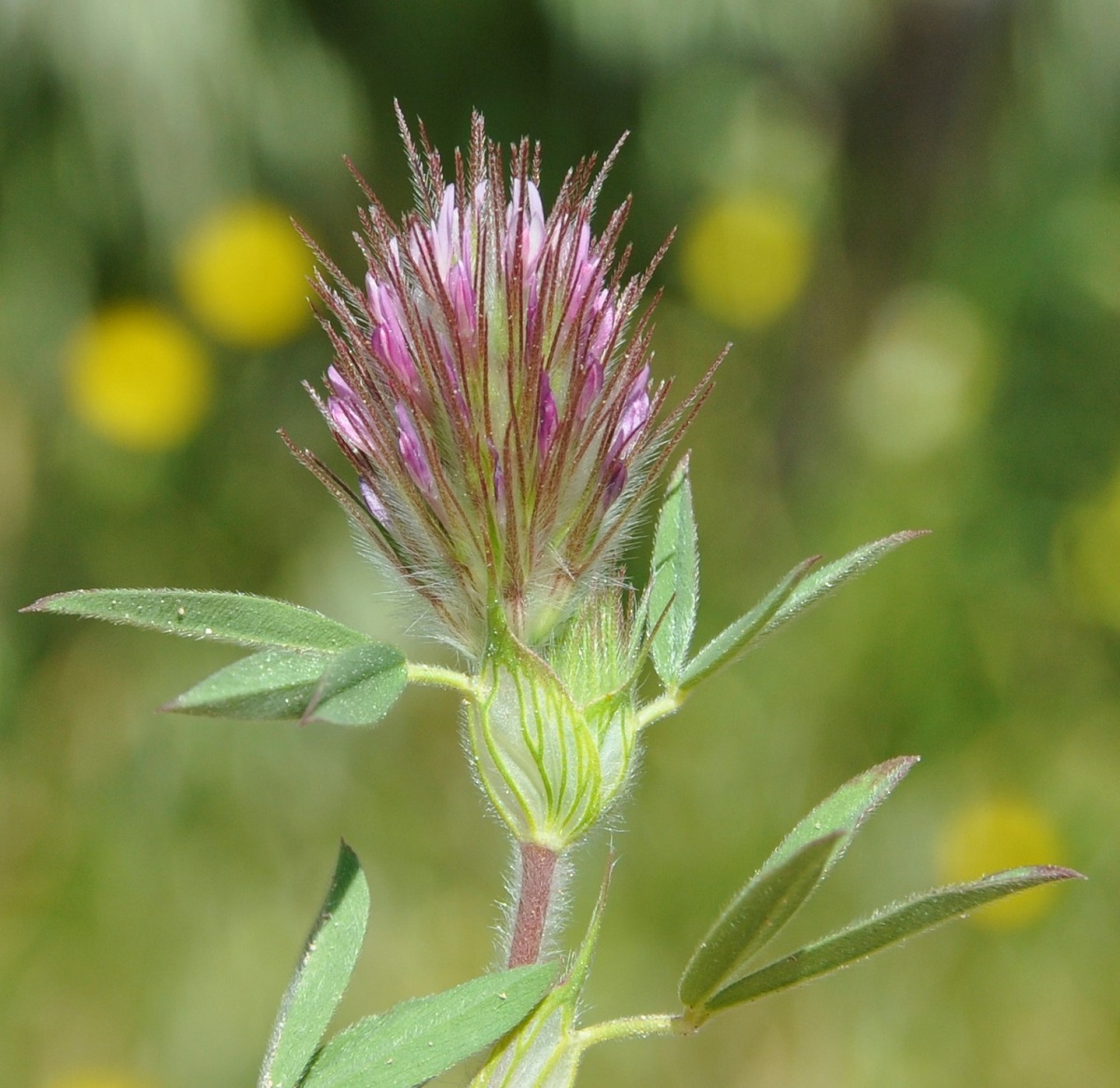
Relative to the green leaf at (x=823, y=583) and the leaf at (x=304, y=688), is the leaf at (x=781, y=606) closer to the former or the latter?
the green leaf at (x=823, y=583)

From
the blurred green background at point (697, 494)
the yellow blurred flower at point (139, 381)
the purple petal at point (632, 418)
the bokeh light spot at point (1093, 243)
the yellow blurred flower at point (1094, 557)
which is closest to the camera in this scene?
the purple petal at point (632, 418)

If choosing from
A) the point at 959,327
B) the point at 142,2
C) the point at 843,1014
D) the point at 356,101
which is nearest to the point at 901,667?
the point at 843,1014

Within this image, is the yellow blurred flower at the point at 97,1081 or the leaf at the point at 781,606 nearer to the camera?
the leaf at the point at 781,606

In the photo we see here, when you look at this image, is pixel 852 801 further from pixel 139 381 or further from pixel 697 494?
pixel 139 381

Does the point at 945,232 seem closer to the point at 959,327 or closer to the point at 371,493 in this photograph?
the point at 959,327

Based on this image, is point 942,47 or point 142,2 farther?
point 942,47

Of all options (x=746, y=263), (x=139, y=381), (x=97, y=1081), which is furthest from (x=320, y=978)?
(x=746, y=263)

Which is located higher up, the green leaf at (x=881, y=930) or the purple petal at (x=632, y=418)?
the purple petal at (x=632, y=418)

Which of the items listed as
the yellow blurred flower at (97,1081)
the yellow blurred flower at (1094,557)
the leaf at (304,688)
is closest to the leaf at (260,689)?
the leaf at (304,688)
